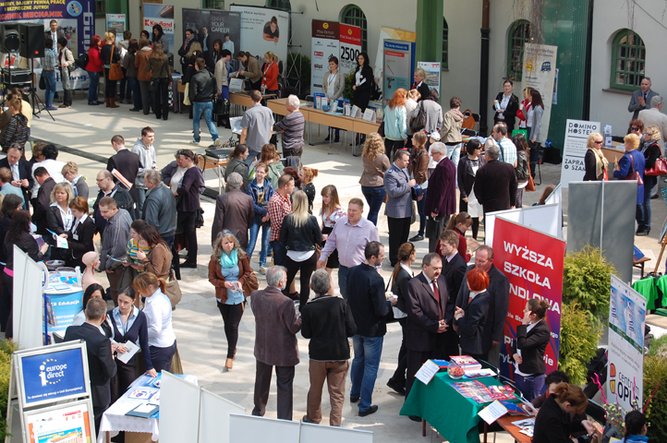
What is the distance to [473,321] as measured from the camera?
8758 mm

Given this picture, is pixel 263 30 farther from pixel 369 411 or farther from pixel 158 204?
pixel 369 411

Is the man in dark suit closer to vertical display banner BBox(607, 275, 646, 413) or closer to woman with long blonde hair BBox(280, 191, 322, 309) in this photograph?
woman with long blonde hair BBox(280, 191, 322, 309)

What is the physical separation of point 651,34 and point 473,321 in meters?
10.3

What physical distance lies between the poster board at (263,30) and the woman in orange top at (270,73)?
4.96ft

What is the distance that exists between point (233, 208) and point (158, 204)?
0.80 meters

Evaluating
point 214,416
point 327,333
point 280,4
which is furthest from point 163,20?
point 214,416

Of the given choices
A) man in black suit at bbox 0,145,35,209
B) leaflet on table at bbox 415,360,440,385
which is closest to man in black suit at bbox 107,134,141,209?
man in black suit at bbox 0,145,35,209

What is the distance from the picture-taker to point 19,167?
13.3 metres

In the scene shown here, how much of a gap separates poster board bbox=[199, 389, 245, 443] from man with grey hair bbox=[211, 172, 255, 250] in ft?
16.4

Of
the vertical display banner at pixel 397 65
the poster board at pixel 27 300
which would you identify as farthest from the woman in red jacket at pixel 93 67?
the poster board at pixel 27 300

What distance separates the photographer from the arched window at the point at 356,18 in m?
23.2

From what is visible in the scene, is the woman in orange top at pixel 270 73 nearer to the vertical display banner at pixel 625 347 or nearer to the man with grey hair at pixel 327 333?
the man with grey hair at pixel 327 333

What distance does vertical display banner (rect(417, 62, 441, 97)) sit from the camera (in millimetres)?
19094

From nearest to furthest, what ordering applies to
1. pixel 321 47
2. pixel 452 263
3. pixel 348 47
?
pixel 452 263 → pixel 348 47 → pixel 321 47
